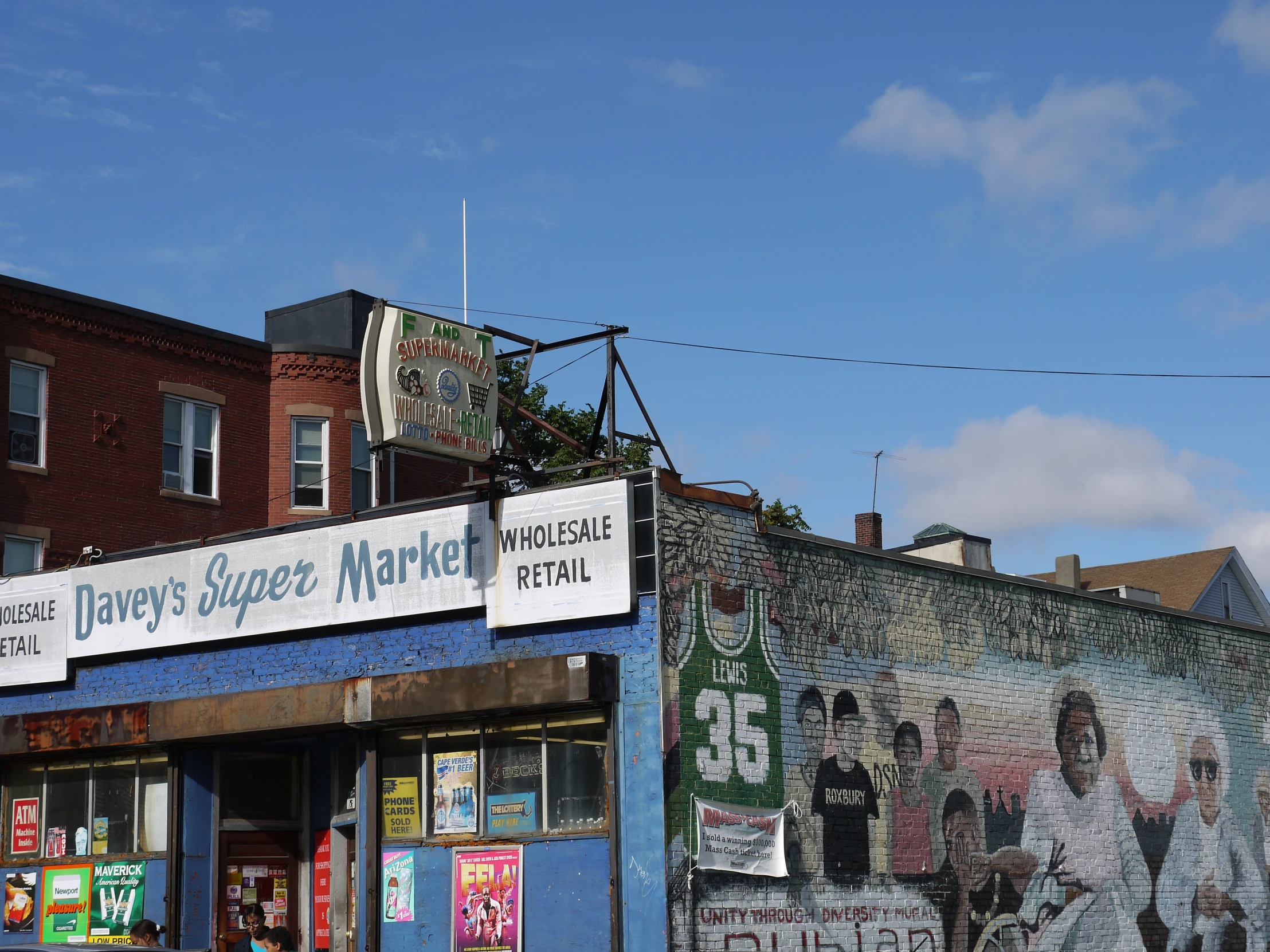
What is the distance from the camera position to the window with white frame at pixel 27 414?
24375mm

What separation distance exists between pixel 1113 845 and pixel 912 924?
452 centimetres

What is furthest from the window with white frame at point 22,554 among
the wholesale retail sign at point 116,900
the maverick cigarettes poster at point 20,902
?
the wholesale retail sign at point 116,900

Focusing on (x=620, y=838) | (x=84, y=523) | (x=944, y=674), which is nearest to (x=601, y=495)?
(x=620, y=838)

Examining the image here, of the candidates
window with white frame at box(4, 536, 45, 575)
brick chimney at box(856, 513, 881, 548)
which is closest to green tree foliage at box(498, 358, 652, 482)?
brick chimney at box(856, 513, 881, 548)

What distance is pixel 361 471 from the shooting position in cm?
2852

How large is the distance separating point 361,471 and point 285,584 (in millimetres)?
11815

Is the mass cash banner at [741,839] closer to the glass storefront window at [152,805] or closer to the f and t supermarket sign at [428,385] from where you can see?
the f and t supermarket sign at [428,385]

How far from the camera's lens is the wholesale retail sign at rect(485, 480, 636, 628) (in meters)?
14.6

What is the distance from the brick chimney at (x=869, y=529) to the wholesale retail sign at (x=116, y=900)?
19511 mm

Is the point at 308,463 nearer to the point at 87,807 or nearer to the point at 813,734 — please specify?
the point at 87,807

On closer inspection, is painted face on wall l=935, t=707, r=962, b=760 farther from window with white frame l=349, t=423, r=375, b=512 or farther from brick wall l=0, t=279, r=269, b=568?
brick wall l=0, t=279, r=269, b=568

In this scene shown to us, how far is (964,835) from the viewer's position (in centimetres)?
1723

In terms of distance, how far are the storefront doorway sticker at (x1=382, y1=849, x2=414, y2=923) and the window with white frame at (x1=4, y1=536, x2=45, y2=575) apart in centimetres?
1111

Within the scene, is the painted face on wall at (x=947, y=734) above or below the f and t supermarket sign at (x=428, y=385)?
below
